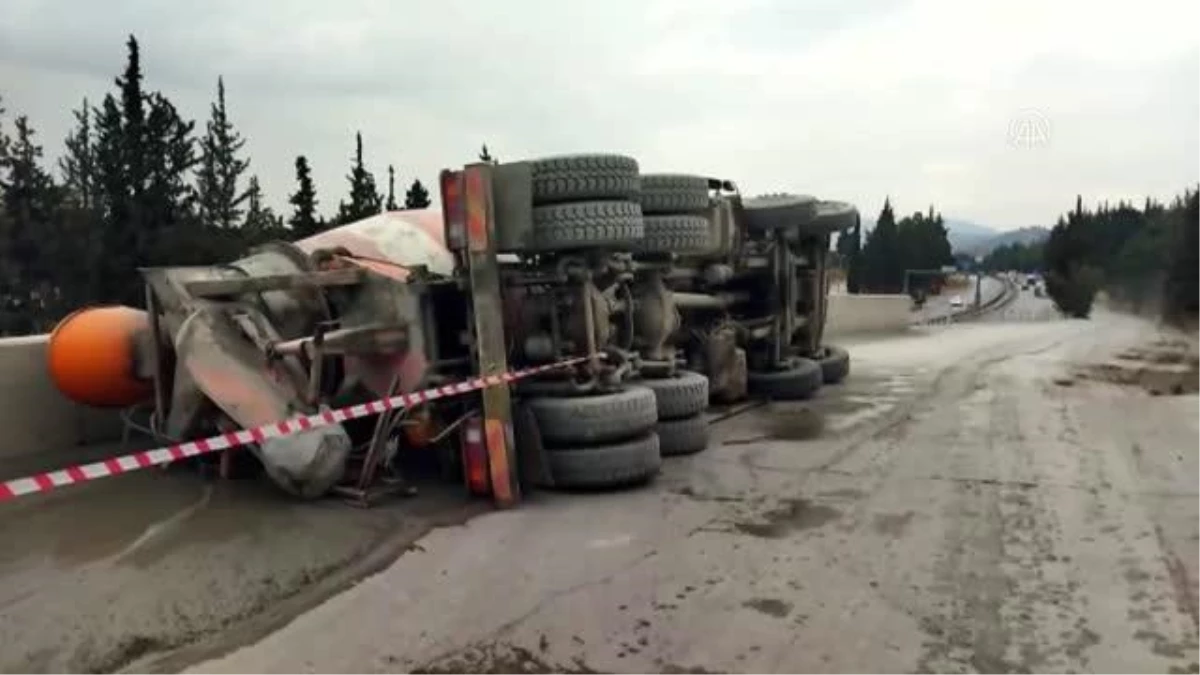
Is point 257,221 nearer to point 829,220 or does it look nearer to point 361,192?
point 361,192

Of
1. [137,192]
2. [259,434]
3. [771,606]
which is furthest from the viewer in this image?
[137,192]

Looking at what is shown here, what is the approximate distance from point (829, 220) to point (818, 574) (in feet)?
25.8

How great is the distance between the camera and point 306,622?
4129mm

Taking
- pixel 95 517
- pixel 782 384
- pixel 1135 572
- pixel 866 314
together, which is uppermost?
pixel 95 517

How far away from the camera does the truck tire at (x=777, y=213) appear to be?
10766 millimetres

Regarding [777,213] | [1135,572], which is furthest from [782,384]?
[1135,572]

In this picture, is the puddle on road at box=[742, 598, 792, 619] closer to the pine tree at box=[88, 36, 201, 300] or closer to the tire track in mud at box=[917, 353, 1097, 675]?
the tire track in mud at box=[917, 353, 1097, 675]

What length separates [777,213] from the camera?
10750 millimetres

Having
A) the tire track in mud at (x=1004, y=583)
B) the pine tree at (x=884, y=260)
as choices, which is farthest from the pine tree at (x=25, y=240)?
the pine tree at (x=884, y=260)

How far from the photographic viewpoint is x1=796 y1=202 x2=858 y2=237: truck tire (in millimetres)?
11844

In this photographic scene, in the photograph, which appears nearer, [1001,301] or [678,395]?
[678,395]

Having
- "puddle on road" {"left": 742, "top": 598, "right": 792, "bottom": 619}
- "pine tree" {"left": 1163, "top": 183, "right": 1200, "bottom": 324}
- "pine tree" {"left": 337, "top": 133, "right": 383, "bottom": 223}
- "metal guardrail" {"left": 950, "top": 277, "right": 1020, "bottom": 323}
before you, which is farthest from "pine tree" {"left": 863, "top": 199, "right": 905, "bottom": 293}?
"puddle on road" {"left": 742, "top": 598, "right": 792, "bottom": 619}

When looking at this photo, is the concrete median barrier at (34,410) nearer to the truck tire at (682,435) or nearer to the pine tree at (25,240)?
the truck tire at (682,435)

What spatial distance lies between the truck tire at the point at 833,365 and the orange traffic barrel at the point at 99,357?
25.4ft
